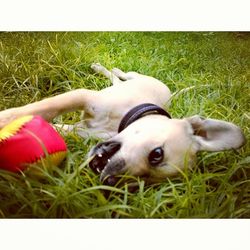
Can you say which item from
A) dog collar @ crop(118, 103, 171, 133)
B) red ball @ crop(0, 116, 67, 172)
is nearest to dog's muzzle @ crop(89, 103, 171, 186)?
dog collar @ crop(118, 103, 171, 133)

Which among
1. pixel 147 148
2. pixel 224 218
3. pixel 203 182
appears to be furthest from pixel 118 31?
pixel 224 218

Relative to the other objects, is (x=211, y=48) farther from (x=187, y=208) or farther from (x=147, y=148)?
(x=187, y=208)

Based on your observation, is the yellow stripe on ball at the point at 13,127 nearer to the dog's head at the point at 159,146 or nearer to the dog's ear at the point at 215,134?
the dog's head at the point at 159,146

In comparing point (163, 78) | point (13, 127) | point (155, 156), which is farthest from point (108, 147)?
point (163, 78)

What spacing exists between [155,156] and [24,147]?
0.33 m

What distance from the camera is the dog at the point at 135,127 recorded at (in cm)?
156

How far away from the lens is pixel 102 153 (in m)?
1.58

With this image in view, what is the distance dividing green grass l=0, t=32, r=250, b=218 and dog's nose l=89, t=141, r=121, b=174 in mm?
26

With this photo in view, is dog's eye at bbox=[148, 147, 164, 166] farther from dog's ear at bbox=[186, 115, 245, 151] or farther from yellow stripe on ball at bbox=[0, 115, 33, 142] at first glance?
yellow stripe on ball at bbox=[0, 115, 33, 142]

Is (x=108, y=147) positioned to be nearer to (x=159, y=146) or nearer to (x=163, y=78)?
(x=159, y=146)

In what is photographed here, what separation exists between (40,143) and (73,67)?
48 centimetres

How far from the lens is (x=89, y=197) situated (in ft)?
4.79

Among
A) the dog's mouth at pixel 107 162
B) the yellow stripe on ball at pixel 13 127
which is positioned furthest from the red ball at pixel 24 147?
the dog's mouth at pixel 107 162

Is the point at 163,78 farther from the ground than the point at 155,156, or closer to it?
farther from the ground
